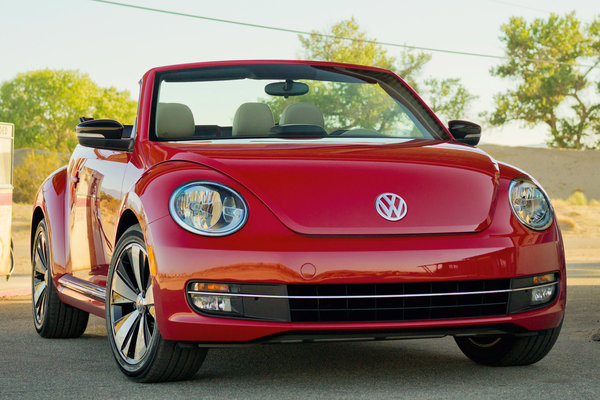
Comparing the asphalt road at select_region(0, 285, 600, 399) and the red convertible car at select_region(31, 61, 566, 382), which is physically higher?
the red convertible car at select_region(31, 61, 566, 382)

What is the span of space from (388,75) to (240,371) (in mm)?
2263

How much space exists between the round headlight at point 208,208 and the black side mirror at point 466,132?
1969mm

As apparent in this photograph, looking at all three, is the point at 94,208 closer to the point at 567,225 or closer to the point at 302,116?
the point at 302,116

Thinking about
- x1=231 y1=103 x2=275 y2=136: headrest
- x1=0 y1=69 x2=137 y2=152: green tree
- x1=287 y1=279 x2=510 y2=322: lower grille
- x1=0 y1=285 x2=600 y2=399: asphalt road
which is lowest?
x1=0 y1=69 x2=137 y2=152: green tree

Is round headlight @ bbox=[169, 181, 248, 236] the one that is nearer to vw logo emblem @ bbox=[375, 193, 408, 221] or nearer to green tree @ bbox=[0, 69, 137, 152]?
vw logo emblem @ bbox=[375, 193, 408, 221]

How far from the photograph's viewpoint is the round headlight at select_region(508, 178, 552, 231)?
4832 millimetres

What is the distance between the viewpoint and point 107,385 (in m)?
4.92

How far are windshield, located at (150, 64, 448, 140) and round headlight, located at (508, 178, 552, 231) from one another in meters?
1.21

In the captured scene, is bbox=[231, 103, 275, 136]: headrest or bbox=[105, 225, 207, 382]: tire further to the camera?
bbox=[231, 103, 275, 136]: headrest

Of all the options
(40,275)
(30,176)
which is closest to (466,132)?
(40,275)

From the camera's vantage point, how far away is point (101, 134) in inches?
231

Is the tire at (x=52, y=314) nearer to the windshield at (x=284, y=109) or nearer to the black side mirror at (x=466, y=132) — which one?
the windshield at (x=284, y=109)

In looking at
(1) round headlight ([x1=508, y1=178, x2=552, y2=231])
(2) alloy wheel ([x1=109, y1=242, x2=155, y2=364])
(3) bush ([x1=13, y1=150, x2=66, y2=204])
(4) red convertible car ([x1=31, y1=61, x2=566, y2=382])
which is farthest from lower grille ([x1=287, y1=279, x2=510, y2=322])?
(3) bush ([x1=13, y1=150, x2=66, y2=204])

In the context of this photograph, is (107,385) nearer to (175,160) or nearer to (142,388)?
(142,388)
